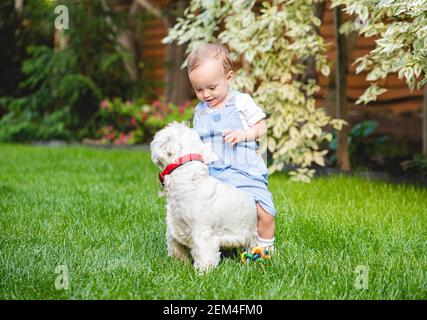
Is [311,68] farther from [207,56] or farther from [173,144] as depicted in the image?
[173,144]

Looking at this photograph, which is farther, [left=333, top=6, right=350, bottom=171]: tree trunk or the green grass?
[left=333, top=6, right=350, bottom=171]: tree trunk

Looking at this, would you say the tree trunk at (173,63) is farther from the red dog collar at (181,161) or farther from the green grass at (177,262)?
the red dog collar at (181,161)

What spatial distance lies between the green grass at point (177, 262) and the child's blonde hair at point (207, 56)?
912mm

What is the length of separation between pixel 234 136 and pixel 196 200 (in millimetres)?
339

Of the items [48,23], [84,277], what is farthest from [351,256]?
[48,23]

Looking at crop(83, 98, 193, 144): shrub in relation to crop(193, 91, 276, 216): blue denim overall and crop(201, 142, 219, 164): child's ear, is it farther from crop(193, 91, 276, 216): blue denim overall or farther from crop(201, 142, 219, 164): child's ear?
crop(201, 142, 219, 164): child's ear

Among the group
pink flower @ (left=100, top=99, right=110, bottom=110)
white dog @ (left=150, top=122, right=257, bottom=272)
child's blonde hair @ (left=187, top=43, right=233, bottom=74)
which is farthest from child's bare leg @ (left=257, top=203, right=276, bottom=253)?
pink flower @ (left=100, top=99, right=110, bottom=110)

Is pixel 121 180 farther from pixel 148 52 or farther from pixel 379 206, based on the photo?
pixel 148 52

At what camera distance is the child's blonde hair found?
9.23 ft

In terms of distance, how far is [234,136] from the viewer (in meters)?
2.74

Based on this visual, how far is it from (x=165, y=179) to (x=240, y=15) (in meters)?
2.69

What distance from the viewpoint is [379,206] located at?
4180 mm

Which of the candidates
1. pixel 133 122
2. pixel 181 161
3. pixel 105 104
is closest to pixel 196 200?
pixel 181 161

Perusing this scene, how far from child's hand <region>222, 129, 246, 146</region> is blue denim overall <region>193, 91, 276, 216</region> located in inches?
4.8
